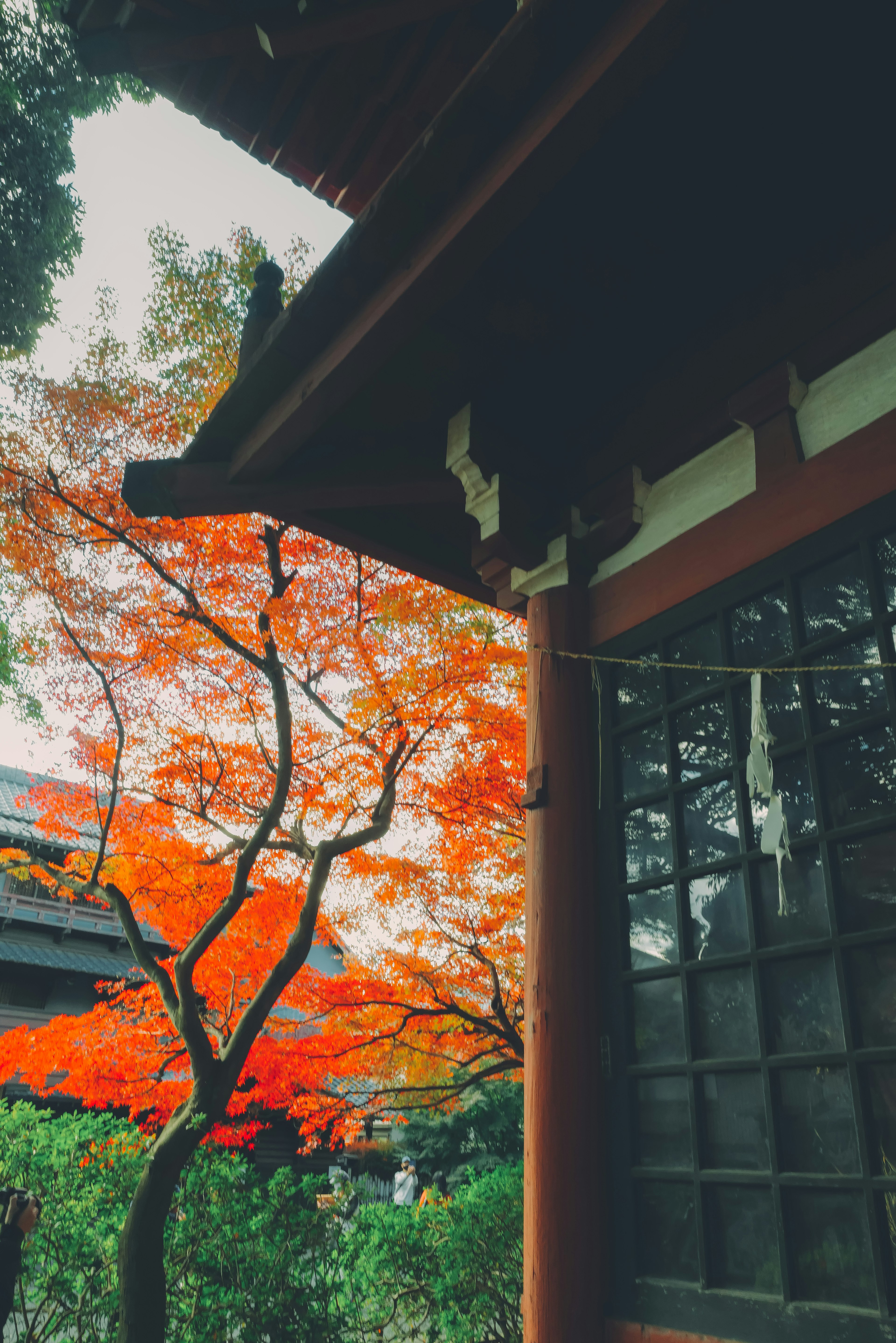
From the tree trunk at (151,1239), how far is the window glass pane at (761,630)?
6407 millimetres

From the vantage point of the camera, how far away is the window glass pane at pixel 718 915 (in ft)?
8.45

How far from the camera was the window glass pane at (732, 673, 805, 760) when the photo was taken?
8.43 ft

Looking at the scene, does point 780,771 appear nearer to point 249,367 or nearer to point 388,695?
point 249,367

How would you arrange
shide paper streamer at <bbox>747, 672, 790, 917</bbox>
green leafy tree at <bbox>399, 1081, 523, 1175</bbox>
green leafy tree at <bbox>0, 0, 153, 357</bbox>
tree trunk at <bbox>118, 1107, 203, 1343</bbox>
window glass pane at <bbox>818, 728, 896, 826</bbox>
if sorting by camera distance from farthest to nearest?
1. green leafy tree at <bbox>399, 1081, 523, 1175</bbox>
2. green leafy tree at <bbox>0, 0, 153, 357</bbox>
3. tree trunk at <bbox>118, 1107, 203, 1343</bbox>
4. shide paper streamer at <bbox>747, 672, 790, 917</bbox>
5. window glass pane at <bbox>818, 728, 896, 826</bbox>

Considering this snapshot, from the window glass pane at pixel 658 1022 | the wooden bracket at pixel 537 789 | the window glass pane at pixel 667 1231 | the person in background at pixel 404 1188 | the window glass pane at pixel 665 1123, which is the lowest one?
the person in background at pixel 404 1188

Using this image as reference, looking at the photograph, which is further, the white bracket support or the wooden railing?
the wooden railing

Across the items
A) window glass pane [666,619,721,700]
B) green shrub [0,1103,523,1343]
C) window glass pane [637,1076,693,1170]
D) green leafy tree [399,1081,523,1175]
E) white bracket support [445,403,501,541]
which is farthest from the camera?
green leafy tree [399,1081,523,1175]

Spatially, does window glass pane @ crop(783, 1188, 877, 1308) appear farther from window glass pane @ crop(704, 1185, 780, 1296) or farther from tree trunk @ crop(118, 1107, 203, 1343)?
tree trunk @ crop(118, 1107, 203, 1343)

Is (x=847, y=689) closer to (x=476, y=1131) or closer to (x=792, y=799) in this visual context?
(x=792, y=799)

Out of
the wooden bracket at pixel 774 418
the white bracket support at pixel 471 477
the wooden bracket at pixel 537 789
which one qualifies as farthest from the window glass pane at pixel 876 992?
the white bracket support at pixel 471 477

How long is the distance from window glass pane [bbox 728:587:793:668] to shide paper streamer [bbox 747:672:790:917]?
0.32 feet

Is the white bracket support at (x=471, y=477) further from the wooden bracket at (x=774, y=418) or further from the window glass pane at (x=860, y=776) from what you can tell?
the window glass pane at (x=860, y=776)

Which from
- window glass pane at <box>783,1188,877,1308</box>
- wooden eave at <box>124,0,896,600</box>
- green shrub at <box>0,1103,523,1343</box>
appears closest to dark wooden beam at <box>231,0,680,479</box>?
wooden eave at <box>124,0,896,600</box>

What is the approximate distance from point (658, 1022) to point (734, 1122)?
0.38 m
